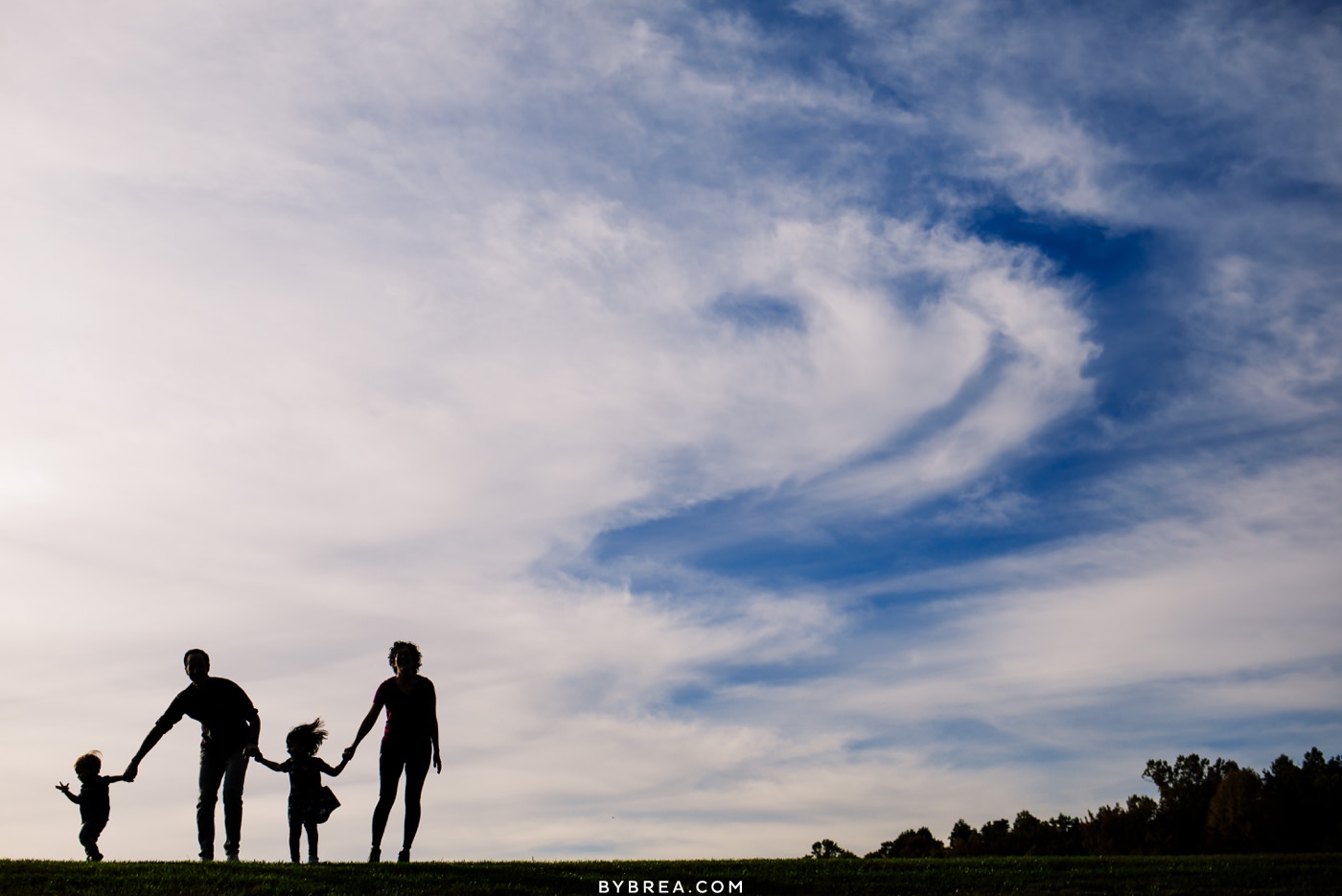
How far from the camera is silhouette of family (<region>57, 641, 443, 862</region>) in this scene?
15953mm

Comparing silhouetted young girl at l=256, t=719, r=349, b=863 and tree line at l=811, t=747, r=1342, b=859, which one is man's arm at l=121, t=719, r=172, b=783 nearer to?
silhouetted young girl at l=256, t=719, r=349, b=863

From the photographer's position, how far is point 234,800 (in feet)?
53.5

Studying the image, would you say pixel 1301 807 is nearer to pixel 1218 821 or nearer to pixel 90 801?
pixel 1218 821

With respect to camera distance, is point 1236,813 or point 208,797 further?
point 1236,813

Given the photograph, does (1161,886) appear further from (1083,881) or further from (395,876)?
(395,876)

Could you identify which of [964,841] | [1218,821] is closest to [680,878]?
[964,841]

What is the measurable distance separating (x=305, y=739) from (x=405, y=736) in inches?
90.9

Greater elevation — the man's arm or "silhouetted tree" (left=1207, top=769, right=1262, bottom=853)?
the man's arm

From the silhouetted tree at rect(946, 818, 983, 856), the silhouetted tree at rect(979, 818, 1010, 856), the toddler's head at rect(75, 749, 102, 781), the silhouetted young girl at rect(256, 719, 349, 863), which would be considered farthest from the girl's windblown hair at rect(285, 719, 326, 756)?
the silhouetted tree at rect(979, 818, 1010, 856)

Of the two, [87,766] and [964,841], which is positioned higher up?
[87,766]

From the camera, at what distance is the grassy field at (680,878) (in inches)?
551

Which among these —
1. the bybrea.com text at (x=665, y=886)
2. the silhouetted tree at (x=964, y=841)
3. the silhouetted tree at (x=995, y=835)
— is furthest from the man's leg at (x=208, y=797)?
the silhouetted tree at (x=995, y=835)

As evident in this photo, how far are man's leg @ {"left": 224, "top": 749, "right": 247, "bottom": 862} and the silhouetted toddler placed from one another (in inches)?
119

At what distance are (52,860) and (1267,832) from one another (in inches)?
2956
